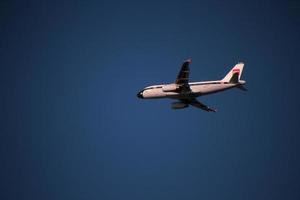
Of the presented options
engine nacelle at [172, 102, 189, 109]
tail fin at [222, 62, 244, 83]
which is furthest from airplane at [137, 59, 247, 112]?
engine nacelle at [172, 102, 189, 109]

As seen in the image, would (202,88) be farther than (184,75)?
Yes

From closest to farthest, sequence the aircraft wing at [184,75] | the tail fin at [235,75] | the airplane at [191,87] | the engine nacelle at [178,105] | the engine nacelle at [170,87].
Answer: the aircraft wing at [184,75], the airplane at [191,87], the tail fin at [235,75], the engine nacelle at [170,87], the engine nacelle at [178,105]

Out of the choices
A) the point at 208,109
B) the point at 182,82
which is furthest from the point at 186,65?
the point at 208,109

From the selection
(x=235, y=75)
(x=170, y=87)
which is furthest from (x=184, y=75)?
(x=235, y=75)

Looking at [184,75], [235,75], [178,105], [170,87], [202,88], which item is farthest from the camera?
[178,105]

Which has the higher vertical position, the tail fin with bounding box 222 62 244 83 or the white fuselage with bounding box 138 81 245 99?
the tail fin with bounding box 222 62 244 83

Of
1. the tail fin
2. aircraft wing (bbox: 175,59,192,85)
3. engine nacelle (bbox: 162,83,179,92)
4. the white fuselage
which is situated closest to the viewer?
aircraft wing (bbox: 175,59,192,85)

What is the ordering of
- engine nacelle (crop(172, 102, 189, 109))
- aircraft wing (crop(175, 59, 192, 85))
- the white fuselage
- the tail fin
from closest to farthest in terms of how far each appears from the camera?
aircraft wing (crop(175, 59, 192, 85))
the tail fin
the white fuselage
engine nacelle (crop(172, 102, 189, 109))

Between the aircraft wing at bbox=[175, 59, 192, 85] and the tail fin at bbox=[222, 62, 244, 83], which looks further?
the tail fin at bbox=[222, 62, 244, 83]

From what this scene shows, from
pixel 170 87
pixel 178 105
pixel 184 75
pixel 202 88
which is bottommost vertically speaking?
pixel 202 88

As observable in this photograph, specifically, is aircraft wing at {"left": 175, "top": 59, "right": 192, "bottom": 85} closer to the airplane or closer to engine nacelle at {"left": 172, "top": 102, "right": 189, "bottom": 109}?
the airplane

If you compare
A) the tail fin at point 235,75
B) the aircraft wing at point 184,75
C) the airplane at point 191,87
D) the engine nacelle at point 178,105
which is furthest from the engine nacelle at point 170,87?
the tail fin at point 235,75

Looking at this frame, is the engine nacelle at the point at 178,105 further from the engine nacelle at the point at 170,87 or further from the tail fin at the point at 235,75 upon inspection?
the tail fin at the point at 235,75

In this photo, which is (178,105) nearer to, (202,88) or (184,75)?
(202,88)
